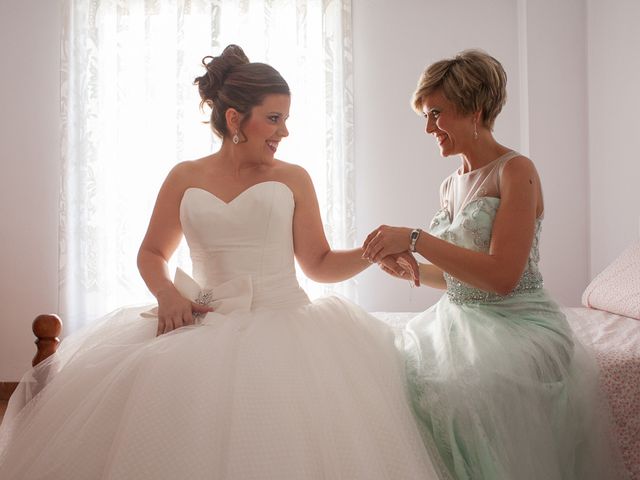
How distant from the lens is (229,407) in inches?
52.3

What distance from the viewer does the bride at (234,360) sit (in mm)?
1276

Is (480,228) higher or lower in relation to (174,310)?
higher

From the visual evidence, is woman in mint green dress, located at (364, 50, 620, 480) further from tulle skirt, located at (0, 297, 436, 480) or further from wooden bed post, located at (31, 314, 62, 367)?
wooden bed post, located at (31, 314, 62, 367)

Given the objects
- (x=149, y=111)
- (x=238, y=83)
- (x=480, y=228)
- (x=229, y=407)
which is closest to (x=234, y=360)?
(x=229, y=407)

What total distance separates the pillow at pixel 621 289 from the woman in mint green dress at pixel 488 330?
0.99 m

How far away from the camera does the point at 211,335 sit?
5.15 ft

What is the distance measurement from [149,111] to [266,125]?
2.53 m

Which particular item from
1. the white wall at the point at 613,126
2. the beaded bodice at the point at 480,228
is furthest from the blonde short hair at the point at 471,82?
the white wall at the point at 613,126

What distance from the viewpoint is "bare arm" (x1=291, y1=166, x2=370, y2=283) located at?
2068 millimetres

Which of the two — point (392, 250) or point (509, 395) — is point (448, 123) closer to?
point (392, 250)

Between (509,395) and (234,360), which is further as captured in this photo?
(509,395)

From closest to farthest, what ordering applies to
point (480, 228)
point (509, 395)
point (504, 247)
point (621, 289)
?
point (509, 395) < point (504, 247) < point (480, 228) < point (621, 289)

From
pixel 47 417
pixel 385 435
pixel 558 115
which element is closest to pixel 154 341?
pixel 47 417

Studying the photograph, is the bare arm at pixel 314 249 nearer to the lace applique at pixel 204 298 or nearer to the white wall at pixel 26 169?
the lace applique at pixel 204 298
